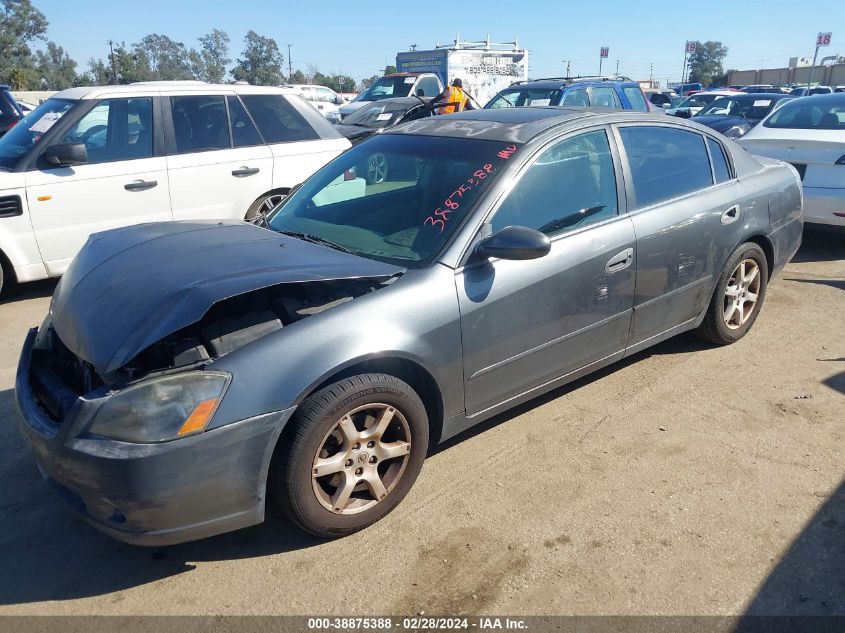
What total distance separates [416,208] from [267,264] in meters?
0.91

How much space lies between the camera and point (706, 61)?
358ft

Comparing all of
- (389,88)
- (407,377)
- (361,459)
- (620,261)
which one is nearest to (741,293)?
(620,261)

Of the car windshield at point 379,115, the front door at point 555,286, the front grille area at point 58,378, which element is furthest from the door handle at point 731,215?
the car windshield at point 379,115

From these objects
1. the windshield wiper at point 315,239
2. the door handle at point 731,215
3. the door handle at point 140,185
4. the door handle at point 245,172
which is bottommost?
the door handle at point 731,215

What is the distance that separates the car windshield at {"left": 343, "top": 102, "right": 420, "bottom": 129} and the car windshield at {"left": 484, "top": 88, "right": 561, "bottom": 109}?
164cm

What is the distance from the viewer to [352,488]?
9.45 feet

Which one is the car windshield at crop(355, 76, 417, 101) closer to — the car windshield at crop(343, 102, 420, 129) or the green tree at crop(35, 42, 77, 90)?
the car windshield at crop(343, 102, 420, 129)

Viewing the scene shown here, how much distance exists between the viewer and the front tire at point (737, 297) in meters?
4.52

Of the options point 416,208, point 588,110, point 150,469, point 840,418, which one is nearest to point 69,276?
point 150,469

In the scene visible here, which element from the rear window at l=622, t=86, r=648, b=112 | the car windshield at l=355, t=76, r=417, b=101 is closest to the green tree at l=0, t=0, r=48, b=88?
the car windshield at l=355, t=76, r=417, b=101

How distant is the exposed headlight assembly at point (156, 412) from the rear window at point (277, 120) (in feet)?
15.7

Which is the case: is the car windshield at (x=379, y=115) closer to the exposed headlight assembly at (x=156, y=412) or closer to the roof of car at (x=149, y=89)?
the roof of car at (x=149, y=89)

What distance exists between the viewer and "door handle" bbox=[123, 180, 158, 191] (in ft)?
19.8

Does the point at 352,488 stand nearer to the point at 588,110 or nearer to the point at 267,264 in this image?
the point at 267,264
